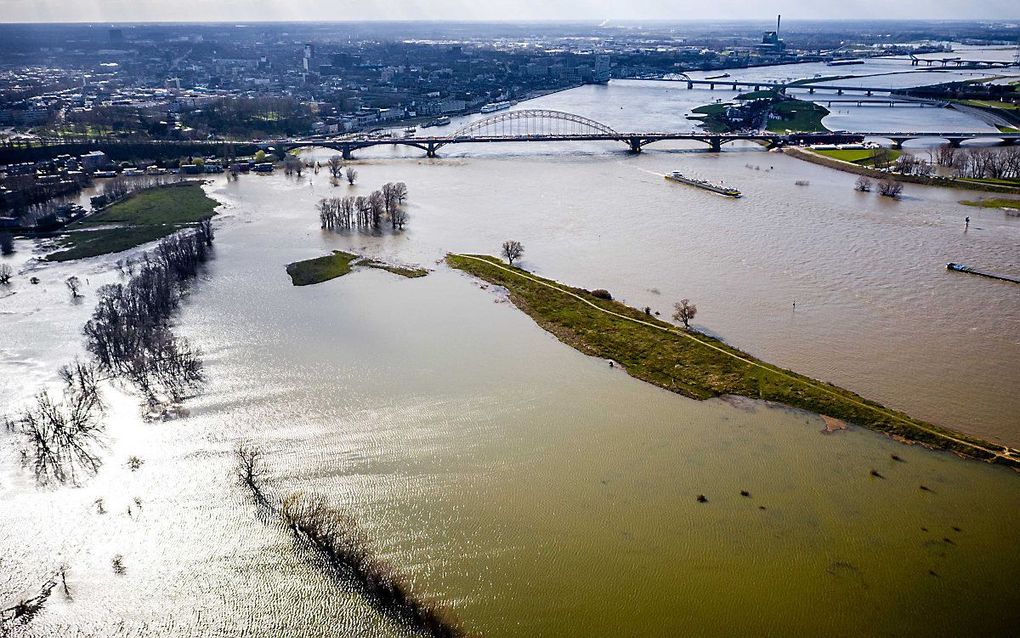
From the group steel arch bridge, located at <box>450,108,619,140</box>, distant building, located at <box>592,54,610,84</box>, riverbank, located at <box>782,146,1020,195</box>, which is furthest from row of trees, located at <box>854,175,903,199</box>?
distant building, located at <box>592,54,610,84</box>

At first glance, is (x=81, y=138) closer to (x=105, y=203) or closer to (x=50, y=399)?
(x=105, y=203)

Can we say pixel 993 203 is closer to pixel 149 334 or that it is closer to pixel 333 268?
pixel 333 268

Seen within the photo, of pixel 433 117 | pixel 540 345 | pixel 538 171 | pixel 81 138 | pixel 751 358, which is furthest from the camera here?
pixel 433 117

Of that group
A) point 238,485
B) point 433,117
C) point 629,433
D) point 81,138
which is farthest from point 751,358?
point 433,117

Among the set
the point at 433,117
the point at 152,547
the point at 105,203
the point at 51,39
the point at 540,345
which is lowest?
the point at 152,547

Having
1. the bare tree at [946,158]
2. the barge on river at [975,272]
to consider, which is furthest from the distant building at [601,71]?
the barge on river at [975,272]

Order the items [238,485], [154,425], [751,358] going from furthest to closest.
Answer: [751,358] < [154,425] < [238,485]

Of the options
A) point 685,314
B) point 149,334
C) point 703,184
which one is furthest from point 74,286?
point 703,184
